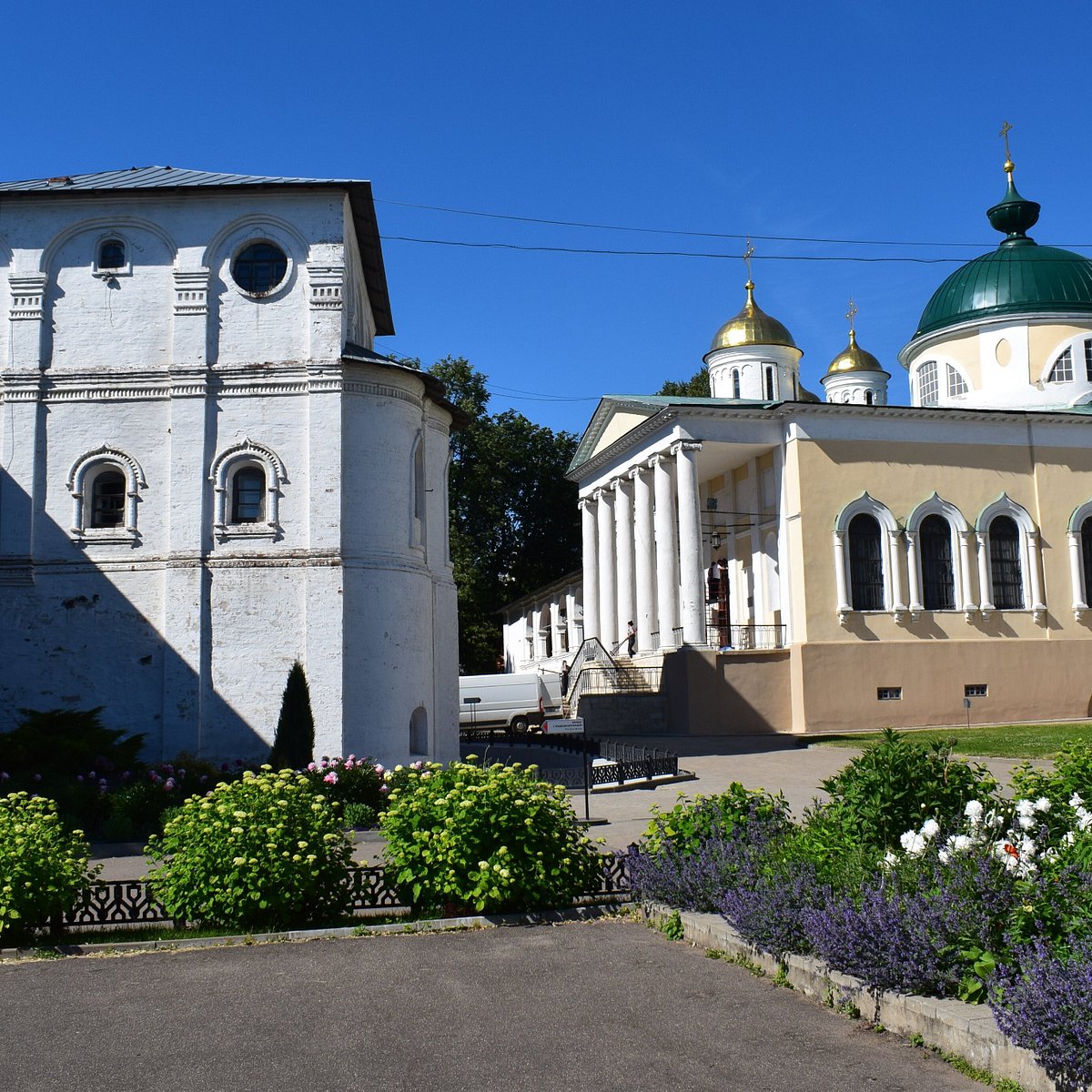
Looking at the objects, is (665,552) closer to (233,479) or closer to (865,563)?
(865,563)

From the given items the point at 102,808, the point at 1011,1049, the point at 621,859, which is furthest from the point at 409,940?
the point at 102,808

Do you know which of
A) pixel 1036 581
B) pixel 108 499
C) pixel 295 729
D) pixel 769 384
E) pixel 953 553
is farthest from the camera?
pixel 769 384

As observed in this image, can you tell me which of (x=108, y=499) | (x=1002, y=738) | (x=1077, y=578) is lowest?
(x=1002, y=738)

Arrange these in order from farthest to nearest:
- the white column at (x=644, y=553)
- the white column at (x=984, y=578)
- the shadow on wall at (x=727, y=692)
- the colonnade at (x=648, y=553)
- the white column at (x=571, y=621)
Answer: the white column at (x=571, y=621)
the white column at (x=644, y=553)
the white column at (x=984, y=578)
the colonnade at (x=648, y=553)
the shadow on wall at (x=727, y=692)

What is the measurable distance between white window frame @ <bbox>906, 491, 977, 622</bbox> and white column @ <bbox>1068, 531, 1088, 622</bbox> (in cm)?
357

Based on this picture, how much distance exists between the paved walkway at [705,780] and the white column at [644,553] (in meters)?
6.53

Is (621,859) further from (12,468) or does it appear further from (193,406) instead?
(12,468)

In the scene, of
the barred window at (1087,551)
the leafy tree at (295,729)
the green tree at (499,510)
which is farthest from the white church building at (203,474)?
the green tree at (499,510)

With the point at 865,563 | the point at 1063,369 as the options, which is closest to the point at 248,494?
the point at 865,563

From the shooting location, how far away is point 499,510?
58.1m

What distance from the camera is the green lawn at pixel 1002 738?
72.9 feet

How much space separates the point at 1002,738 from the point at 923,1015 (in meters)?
21.6

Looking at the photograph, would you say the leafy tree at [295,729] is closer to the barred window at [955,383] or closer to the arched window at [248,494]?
the arched window at [248,494]

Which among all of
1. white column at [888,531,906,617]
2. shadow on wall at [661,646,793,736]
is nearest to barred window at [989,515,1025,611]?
white column at [888,531,906,617]
